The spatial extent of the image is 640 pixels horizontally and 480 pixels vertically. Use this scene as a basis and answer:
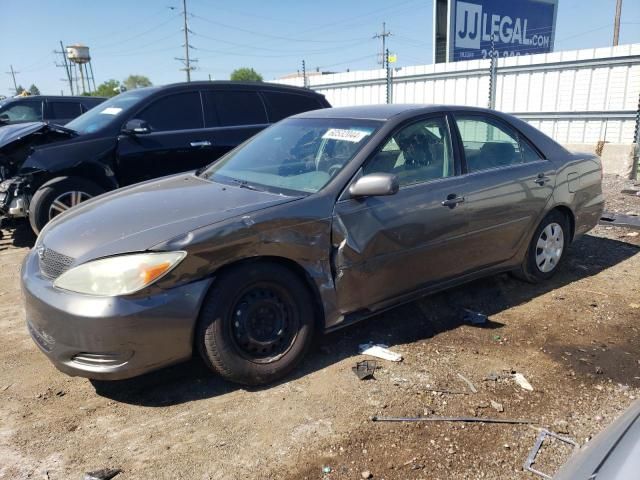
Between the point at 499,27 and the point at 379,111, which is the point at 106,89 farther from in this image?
the point at 379,111

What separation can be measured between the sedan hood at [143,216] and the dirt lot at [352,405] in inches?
36.6

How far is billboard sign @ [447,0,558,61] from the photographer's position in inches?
718

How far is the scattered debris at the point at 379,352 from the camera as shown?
3484 mm

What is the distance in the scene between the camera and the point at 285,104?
7199 millimetres

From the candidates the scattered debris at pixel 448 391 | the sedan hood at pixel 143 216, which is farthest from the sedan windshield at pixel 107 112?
the scattered debris at pixel 448 391

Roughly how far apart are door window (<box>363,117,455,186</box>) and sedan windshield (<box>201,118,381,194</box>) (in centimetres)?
17

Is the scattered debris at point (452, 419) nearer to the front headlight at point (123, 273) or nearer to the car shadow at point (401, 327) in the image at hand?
the car shadow at point (401, 327)

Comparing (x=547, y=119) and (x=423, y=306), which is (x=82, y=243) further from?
(x=547, y=119)

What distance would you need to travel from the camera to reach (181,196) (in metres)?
3.49

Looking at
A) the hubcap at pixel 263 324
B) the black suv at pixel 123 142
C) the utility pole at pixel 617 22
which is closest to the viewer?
the hubcap at pixel 263 324

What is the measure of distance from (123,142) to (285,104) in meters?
2.28

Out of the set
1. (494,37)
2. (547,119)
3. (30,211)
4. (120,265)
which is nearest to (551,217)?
→ (120,265)

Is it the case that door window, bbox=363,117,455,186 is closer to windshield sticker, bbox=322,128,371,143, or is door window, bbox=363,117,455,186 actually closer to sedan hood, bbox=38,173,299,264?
windshield sticker, bbox=322,128,371,143

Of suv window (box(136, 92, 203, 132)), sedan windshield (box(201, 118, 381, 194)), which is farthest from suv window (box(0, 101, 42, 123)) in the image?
sedan windshield (box(201, 118, 381, 194))
